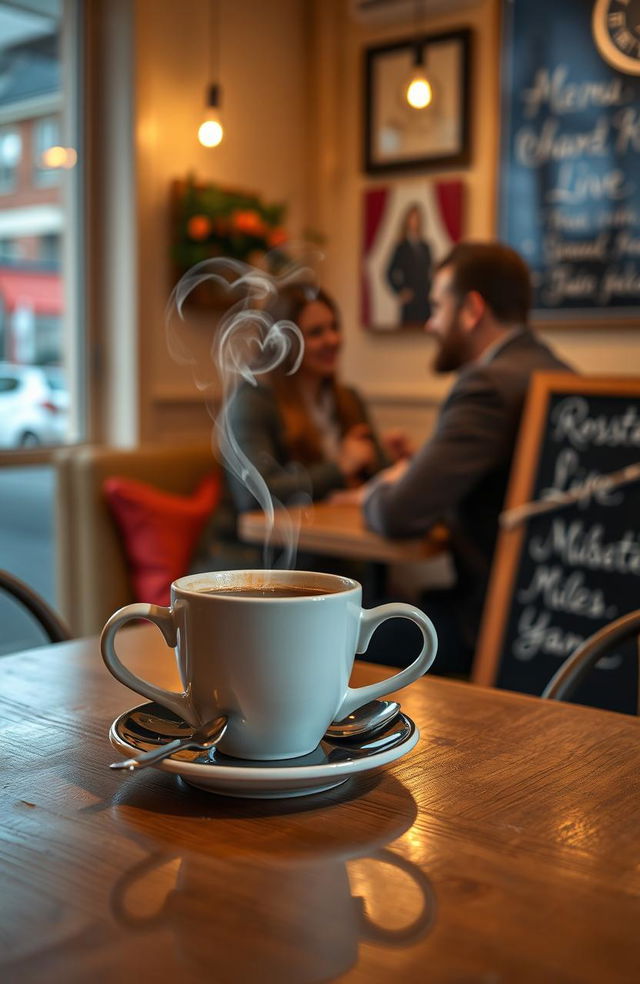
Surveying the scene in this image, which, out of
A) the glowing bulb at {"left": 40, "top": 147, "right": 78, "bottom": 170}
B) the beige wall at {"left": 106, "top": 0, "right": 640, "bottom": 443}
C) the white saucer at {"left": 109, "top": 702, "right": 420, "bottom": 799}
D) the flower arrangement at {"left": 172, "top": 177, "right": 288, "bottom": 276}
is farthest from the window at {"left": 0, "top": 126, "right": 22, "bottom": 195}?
the white saucer at {"left": 109, "top": 702, "right": 420, "bottom": 799}

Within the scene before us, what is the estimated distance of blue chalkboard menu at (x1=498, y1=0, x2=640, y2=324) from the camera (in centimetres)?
337

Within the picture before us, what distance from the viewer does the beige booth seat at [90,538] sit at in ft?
10.2

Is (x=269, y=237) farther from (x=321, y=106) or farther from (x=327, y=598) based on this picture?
(x=327, y=598)

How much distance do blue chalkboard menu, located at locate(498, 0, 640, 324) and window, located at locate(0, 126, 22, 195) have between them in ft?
5.33

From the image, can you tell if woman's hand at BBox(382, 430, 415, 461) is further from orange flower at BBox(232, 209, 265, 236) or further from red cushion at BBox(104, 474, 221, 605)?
orange flower at BBox(232, 209, 265, 236)

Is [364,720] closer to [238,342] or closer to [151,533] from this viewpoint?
[151,533]

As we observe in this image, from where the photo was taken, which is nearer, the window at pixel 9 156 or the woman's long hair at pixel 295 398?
the woman's long hair at pixel 295 398

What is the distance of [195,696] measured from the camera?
32.6 inches

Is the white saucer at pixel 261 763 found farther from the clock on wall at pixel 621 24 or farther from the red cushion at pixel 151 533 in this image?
the red cushion at pixel 151 533

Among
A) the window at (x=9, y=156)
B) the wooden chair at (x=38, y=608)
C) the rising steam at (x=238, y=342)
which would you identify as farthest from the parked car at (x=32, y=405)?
the wooden chair at (x=38, y=608)

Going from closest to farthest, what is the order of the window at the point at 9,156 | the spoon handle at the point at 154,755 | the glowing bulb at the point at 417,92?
1. the spoon handle at the point at 154,755
2. the glowing bulb at the point at 417,92
3. the window at the point at 9,156

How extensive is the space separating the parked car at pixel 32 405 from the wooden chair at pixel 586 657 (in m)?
2.50

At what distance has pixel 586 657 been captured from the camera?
125 cm

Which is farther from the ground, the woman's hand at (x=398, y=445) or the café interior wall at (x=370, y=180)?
the café interior wall at (x=370, y=180)
